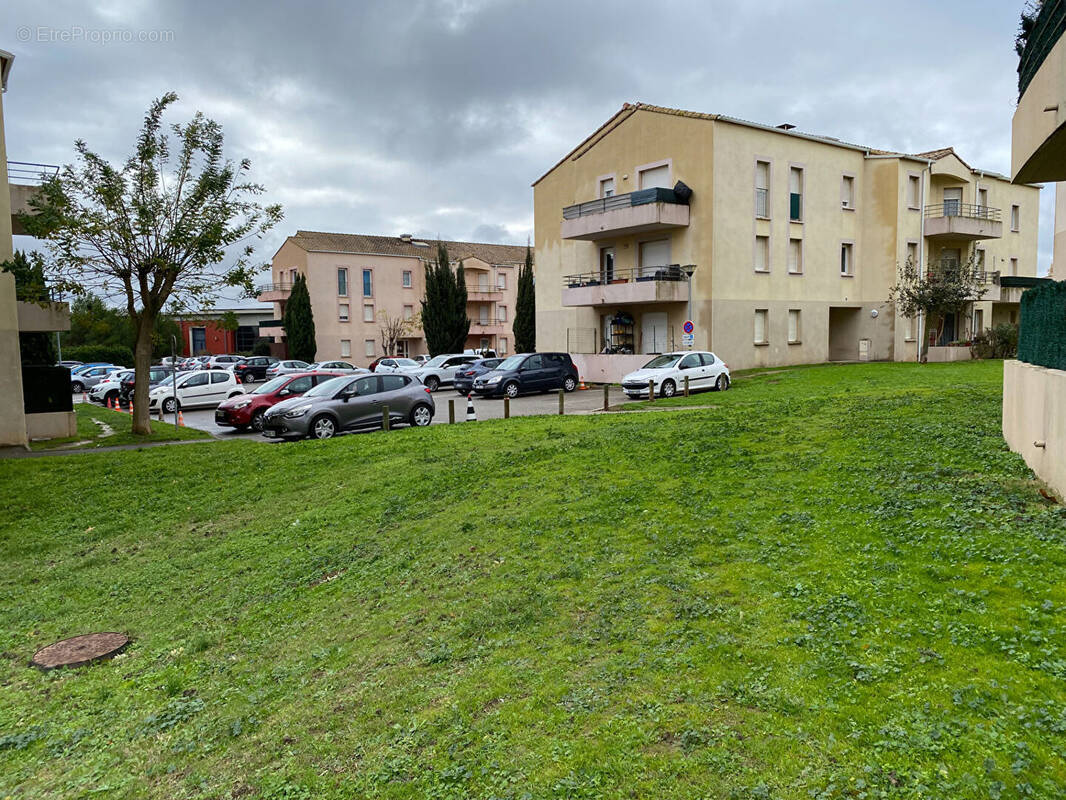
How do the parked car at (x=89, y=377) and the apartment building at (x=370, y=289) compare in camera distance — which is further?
the apartment building at (x=370, y=289)

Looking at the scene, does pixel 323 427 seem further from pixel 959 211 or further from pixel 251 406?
pixel 959 211

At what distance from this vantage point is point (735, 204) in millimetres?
31422

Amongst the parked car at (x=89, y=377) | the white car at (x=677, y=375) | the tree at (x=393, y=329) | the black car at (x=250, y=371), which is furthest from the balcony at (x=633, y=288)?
the tree at (x=393, y=329)

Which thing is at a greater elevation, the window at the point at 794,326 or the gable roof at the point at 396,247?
the gable roof at the point at 396,247

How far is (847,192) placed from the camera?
3588 centimetres

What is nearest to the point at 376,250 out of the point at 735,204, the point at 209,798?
the point at 735,204

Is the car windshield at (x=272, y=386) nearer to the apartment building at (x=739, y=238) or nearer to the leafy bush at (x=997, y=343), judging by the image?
the apartment building at (x=739, y=238)

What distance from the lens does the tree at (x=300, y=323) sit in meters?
55.1

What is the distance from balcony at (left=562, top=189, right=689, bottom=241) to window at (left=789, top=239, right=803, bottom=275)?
5752 mm

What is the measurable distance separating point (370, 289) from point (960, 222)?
4159cm

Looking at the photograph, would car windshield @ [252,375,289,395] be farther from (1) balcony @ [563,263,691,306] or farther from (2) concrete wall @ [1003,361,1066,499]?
(2) concrete wall @ [1003,361,1066,499]

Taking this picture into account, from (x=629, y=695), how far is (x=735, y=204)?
3009 cm

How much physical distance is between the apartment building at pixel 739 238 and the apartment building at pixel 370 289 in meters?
24.2

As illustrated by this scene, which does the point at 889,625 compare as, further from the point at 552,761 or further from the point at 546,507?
the point at 546,507
